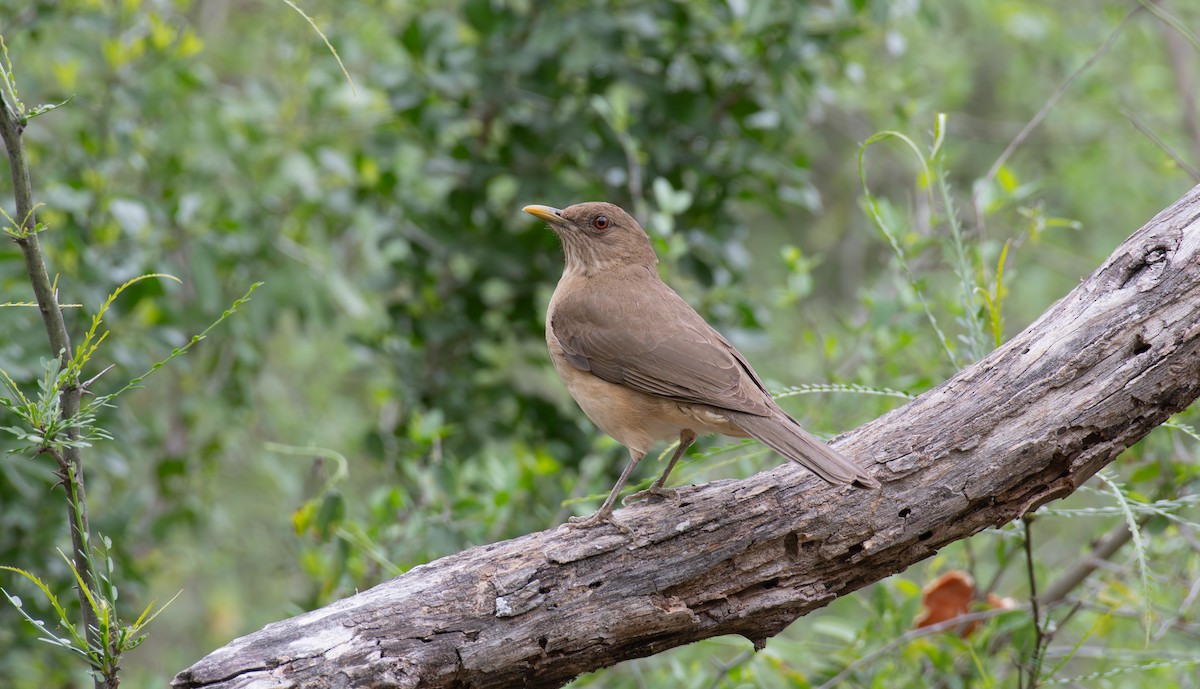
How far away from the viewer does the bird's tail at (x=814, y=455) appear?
304 centimetres

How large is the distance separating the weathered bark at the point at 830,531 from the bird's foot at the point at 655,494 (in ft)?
0.90

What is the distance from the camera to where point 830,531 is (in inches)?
122

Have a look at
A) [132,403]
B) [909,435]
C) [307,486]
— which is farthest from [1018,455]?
[132,403]

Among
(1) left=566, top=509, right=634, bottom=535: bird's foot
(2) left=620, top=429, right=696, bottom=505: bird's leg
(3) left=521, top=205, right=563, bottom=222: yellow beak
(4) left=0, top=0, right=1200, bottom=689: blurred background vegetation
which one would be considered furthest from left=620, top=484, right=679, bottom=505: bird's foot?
(3) left=521, top=205, right=563, bottom=222: yellow beak

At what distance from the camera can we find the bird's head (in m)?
4.98

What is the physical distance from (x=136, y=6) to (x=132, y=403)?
2699 millimetres

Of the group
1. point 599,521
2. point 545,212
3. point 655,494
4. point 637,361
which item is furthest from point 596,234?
point 599,521

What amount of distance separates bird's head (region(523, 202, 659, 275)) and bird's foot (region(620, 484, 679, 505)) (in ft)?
4.81

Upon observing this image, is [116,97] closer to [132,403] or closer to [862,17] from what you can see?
[132,403]

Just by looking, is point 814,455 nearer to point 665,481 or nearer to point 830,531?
point 830,531

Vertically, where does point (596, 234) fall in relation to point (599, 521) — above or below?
above

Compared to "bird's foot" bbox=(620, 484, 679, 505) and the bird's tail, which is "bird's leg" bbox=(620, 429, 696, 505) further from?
the bird's tail

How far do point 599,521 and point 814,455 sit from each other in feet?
2.25

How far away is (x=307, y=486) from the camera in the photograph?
21.4 ft
